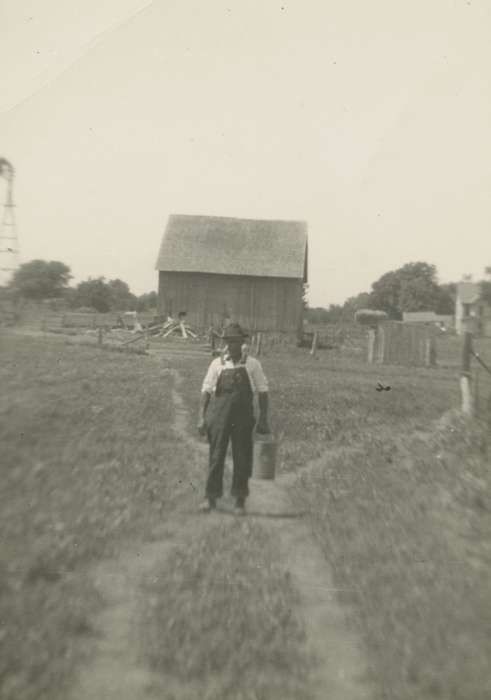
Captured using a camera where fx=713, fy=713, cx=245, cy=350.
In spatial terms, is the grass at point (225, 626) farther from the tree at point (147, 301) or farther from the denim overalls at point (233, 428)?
the tree at point (147, 301)

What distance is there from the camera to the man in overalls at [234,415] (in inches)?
293

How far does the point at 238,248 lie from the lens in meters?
23.8

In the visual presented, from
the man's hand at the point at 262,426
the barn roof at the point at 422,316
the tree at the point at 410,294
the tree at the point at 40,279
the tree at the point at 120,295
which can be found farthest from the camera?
the barn roof at the point at 422,316

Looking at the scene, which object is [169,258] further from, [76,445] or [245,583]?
[245,583]

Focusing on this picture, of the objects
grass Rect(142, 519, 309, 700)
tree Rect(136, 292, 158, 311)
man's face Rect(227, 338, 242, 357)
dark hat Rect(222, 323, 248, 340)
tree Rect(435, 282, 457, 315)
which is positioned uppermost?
tree Rect(435, 282, 457, 315)

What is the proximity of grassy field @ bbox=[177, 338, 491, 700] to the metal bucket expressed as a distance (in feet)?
1.37

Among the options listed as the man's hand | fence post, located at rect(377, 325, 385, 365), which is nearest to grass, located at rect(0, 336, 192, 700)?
the man's hand

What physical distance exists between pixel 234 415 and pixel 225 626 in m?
3.17

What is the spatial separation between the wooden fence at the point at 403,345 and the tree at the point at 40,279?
575 inches

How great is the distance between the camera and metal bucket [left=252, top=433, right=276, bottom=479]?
27.8 feet

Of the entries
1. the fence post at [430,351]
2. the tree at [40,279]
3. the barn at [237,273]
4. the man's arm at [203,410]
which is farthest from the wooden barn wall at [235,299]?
the man's arm at [203,410]

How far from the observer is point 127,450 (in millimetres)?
9648

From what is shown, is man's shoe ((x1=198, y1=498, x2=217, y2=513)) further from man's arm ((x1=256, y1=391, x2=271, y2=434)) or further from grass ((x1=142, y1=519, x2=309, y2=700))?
grass ((x1=142, y1=519, x2=309, y2=700))

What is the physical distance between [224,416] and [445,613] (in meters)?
3.31
